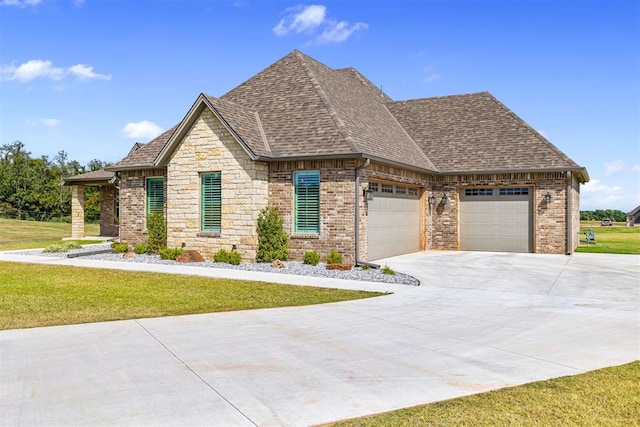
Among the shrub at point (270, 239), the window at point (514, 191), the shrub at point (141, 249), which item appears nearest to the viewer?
the shrub at point (270, 239)

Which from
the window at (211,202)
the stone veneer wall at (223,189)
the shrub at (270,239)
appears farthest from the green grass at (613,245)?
the window at (211,202)

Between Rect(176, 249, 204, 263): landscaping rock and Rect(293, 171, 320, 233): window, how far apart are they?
11.6 feet

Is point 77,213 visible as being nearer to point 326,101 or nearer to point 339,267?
point 326,101

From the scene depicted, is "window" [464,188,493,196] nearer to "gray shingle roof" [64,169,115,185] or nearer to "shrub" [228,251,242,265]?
"shrub" [228,251,242,265]

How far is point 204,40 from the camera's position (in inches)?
→ 732

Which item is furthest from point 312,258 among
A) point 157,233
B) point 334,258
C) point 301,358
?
point 301,358

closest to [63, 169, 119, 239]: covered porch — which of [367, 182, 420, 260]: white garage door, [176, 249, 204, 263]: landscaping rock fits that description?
[176, 249, 204, 263]: landscaping rock

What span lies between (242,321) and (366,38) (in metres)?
13.5

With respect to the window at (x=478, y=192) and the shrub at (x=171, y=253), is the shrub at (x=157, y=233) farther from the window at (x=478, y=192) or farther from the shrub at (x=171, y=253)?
the window at (x=478, y=192)

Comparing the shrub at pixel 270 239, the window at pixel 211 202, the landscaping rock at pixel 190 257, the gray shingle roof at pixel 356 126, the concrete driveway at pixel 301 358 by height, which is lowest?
the concrete driveway at pixel 301 358

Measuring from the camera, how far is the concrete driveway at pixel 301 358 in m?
4.82

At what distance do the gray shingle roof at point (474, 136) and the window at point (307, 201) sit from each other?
26.4 ft

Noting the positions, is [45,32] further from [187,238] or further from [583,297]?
[583,297]

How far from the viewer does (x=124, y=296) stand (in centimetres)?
1102
